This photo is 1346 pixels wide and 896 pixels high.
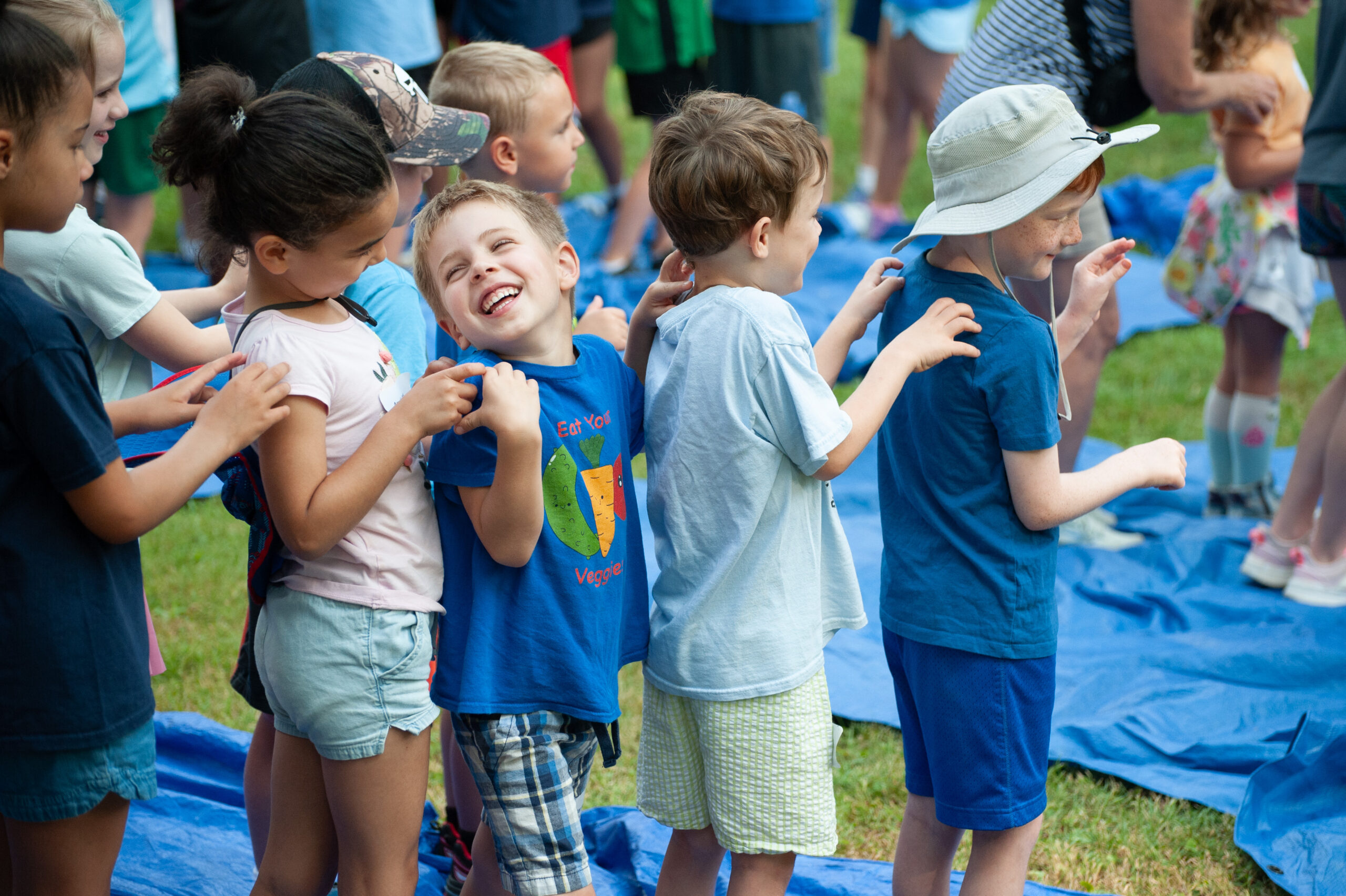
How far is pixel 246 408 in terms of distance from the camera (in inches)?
65.7

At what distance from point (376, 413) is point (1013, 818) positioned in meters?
1.17

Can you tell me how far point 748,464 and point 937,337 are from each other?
35 cm

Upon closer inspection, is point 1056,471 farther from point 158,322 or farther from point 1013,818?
point 158,322

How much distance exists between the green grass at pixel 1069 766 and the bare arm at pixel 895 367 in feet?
2.86

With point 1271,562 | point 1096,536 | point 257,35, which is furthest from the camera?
point 257,35

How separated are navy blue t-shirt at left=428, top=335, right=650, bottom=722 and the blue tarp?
0.81 meters

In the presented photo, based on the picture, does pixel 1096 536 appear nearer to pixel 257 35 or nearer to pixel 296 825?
pixel 296 825

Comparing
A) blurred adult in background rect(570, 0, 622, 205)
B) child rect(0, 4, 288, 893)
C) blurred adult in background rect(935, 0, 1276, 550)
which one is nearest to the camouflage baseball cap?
child rect(0, 4, 288, 893)

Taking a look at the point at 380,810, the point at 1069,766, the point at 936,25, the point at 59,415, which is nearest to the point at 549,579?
the point at 380,810

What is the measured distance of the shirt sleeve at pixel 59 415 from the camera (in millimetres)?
1536

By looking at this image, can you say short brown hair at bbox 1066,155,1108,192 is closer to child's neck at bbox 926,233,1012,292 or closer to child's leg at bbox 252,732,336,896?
child's neck at bbox 926,233,1012,292

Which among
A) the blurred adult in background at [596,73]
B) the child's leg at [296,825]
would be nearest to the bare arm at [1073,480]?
the child's leg at [296,825]

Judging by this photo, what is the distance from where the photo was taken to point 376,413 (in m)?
1.85

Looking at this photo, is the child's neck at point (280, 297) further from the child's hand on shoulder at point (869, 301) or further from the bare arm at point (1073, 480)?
the bare arm at point (1073, 480)
